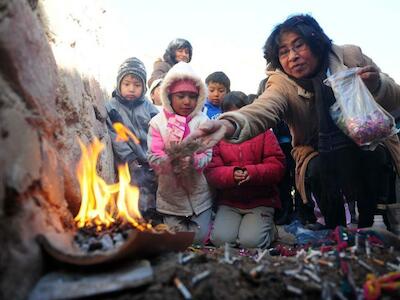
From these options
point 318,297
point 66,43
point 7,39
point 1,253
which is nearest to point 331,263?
point 318,297

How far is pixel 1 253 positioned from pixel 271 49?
4.11 m

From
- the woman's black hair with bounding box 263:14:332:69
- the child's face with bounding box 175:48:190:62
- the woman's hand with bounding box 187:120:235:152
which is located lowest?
the woman's hand with bounding box 187:120:235:152

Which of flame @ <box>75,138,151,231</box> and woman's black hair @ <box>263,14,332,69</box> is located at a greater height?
woman's black hair @ <box>263,14,332,69</box>

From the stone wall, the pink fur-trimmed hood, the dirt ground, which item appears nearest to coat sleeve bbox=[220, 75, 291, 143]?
the pink fur-trimmed hood

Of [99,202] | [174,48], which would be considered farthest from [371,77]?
[174,48]

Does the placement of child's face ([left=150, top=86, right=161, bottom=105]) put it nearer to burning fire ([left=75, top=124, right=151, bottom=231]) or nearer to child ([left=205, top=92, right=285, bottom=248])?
child ([left=205, top=92, right=285, bottom=248])

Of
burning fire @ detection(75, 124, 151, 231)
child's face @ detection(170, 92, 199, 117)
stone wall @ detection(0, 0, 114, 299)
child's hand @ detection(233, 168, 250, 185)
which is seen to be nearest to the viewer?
stone wall @ detection(0, 0, 114, 299)

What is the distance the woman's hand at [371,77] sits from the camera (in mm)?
4219

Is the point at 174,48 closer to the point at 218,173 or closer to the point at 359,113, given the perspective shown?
the point at 218,173

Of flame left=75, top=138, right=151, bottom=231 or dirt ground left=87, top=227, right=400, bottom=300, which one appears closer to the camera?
dirt ground left=87, top=227, right=400, bottom=300

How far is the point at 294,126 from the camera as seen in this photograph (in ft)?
16.4

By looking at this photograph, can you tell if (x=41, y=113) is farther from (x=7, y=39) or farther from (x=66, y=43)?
(x=66, y=43)

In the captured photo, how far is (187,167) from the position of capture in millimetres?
4754

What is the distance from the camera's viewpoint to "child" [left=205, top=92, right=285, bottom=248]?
5.05m
